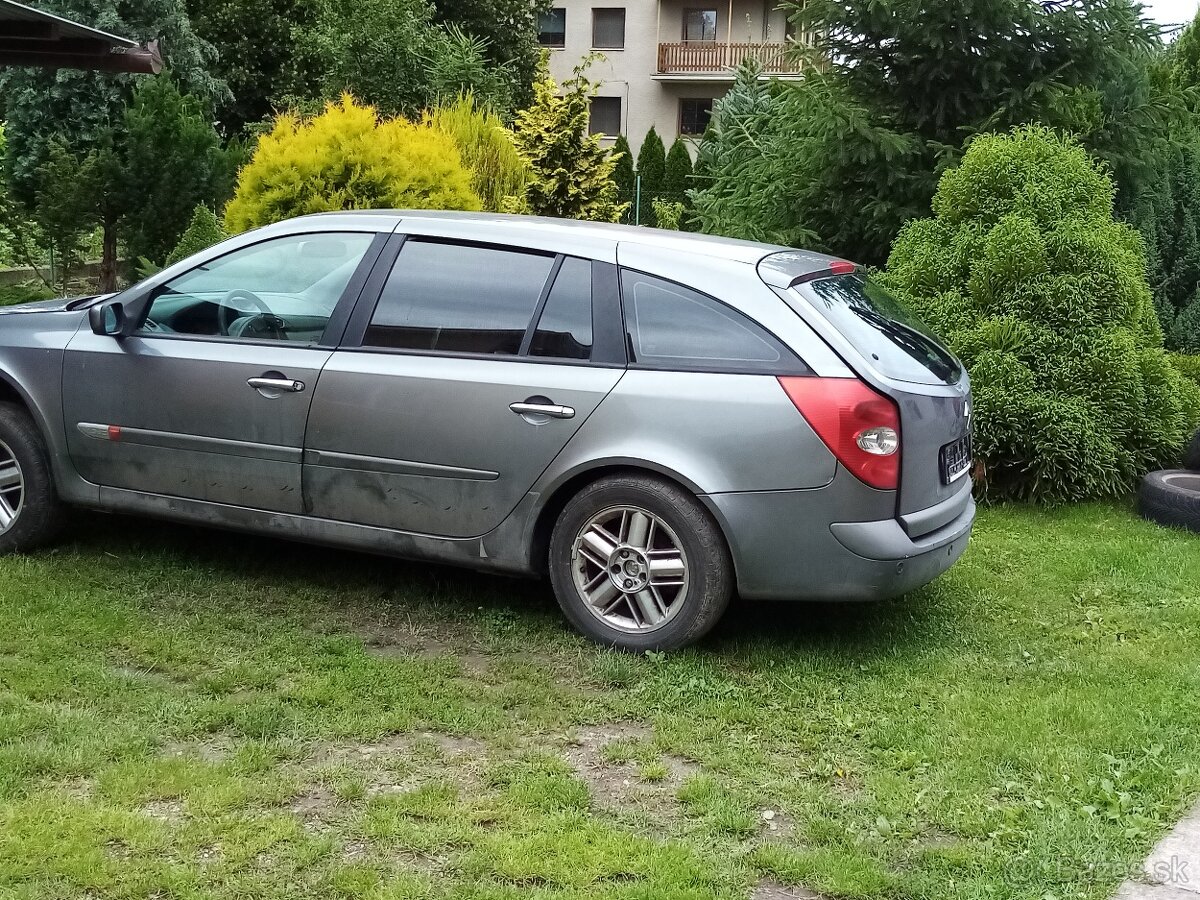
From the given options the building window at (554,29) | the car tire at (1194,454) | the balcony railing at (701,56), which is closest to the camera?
the car tire at (1194,454)

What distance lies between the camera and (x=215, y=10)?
22.5 m

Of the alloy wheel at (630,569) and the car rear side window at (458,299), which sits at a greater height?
the car rear side window at (458,299)

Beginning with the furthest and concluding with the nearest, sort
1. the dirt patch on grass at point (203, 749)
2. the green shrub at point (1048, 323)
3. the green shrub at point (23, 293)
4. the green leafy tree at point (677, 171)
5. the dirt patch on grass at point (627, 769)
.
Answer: the green leafy tree at point (677, 171) < the green shrub at point (23, 293) < the green shrub at point (1048, 323) < the dirt patch on grass at point (203, 749) < the dirt patch on grass at point (627, 769)

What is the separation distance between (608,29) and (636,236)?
32.4 m

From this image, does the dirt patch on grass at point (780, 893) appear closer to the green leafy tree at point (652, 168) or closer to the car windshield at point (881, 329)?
the car windshield at point (881, 329)

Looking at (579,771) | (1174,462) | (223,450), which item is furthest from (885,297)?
(1174,462)

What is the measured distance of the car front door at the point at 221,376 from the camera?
15.9 ft

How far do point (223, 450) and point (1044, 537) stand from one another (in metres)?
4.22

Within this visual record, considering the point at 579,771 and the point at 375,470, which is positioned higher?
the point at 375,470

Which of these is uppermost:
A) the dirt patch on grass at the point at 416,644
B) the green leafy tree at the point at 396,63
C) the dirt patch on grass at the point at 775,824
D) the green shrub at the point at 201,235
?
the green leafy tree at the point at 396,63

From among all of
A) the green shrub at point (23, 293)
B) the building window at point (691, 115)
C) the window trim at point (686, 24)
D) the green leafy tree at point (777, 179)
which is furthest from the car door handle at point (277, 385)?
the window trim at point (686, 24)

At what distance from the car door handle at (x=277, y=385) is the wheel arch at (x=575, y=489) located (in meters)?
1.14

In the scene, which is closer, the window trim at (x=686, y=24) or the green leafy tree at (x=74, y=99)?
the green leafy tree at (x=74, y=99)

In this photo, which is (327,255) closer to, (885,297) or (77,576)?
(77,576)
